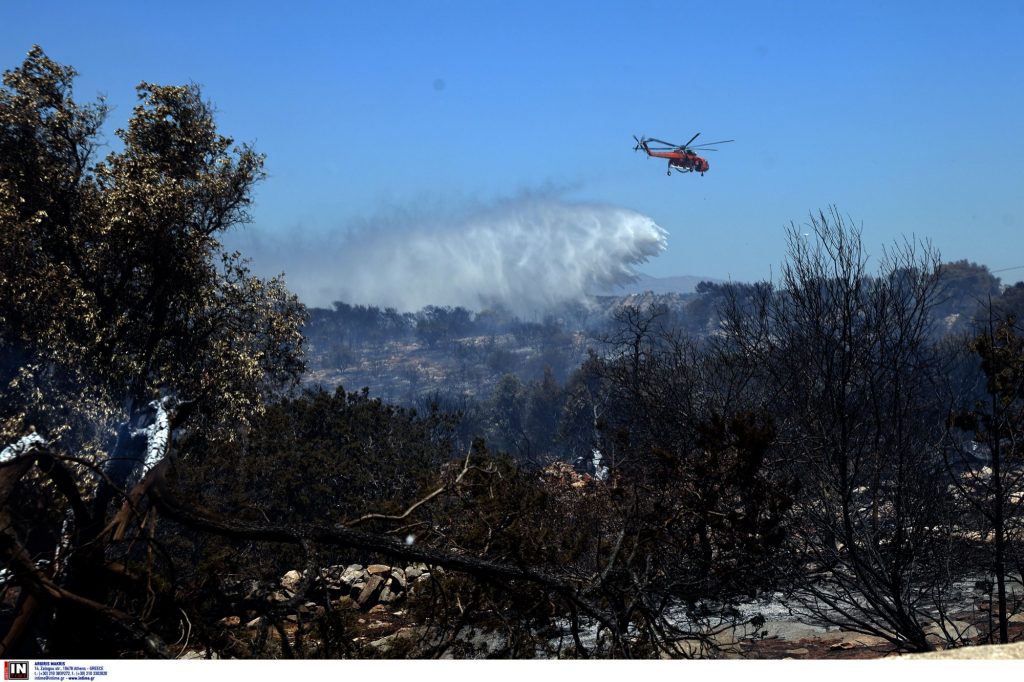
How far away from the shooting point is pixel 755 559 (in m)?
10.7

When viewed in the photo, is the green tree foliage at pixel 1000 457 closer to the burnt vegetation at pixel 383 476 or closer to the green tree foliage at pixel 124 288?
the burnt vegetation at pixel 383 476

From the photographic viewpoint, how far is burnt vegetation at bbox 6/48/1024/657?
503 cm

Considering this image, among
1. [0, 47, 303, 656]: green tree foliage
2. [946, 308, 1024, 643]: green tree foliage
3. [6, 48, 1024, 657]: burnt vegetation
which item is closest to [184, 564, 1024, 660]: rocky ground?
[6, 48, 1024, 657]: burnt vegetation

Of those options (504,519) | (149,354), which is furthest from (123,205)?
(504,519)

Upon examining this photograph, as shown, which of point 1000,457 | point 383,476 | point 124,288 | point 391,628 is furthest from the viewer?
point 383,476

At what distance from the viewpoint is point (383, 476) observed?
965 inches

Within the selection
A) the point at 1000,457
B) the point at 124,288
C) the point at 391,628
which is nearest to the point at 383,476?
the point at 124,288

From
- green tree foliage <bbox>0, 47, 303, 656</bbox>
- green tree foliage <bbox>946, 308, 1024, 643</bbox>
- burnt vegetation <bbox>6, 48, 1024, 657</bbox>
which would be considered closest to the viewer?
burnt vegetation <bbox>6, 48, 1024, 657</bbox>

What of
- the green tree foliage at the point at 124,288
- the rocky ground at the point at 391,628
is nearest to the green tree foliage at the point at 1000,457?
the rocky ground at the point at 391,628

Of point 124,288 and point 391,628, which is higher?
point 124,288

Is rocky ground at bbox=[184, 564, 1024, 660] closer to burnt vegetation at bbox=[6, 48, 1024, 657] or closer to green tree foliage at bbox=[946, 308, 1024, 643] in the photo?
burnt vegetation at bbox=[6, 48, 1024, 657]

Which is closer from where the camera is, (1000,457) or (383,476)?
(1000,457)

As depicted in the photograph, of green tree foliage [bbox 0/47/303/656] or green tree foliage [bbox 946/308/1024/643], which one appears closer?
green tree foliage [bbox 946/308/1024/643]

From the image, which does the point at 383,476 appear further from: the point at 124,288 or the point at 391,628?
the point at 391,628
